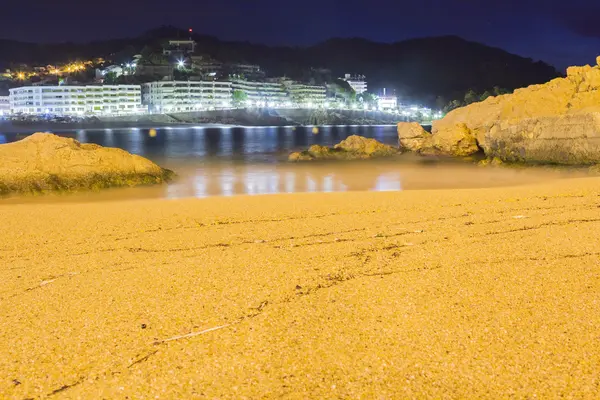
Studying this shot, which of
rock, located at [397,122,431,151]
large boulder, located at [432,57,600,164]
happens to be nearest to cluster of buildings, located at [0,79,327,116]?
rock, located at [397,122,431,151]

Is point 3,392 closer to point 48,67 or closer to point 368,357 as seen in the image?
point 368,357

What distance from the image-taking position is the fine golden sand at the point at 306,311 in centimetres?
299

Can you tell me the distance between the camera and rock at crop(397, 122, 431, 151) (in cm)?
2905

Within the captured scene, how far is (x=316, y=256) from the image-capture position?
5609 mm

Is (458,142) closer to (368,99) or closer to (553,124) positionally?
(553,124)

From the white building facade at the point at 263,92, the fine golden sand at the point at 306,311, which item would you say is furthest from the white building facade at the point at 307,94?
the fine golden sand at the point at 306,311

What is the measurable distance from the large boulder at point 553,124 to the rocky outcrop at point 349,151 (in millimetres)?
5505

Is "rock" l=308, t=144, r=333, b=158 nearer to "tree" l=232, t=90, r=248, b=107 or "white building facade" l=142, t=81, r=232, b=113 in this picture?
"white building facade" l=142, t=81, r=232, b=113

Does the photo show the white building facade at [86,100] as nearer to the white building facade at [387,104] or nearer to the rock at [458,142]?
the white building facade at [387,104]

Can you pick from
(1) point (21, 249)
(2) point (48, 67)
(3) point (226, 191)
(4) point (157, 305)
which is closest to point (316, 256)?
(4) point (157, 305)

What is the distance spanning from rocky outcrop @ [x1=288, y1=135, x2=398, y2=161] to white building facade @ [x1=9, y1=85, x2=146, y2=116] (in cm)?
10808

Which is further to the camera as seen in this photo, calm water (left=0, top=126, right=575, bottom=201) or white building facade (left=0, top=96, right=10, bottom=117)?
white building facade (left=0, top=96, right=10, bottom=117)

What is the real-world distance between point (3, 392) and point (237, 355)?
126 centimetres

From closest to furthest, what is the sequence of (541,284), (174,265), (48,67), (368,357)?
(368,357) < (541,284) < (174,265) < (48,67)
